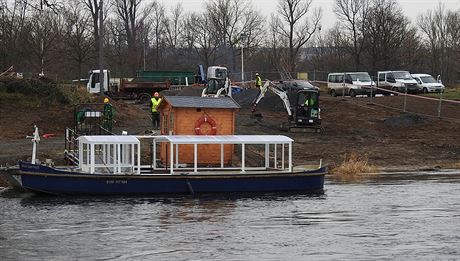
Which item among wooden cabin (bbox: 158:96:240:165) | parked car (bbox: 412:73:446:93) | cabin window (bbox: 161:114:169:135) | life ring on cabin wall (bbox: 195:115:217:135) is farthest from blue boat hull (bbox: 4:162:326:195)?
parked car (bbox: 412:73:446:93)

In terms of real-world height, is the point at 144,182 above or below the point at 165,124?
below

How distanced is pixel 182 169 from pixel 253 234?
9567 millimetres

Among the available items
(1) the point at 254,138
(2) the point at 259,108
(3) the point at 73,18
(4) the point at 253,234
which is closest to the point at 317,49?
(3) the point at 73,18

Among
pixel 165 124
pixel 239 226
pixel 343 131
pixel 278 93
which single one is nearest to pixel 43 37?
pixel 278 93

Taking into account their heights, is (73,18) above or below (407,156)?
above

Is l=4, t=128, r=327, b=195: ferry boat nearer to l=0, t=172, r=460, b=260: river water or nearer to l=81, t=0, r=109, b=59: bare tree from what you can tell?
l=0, t=172, r=460, b=260: river water

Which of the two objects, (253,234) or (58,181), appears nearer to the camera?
(253,234)

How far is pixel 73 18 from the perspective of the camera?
8394 centimetres

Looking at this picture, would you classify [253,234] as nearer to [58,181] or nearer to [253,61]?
[58,181]

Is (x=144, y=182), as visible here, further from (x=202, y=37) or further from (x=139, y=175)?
(x=202, y=37)

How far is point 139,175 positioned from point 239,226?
6.86m

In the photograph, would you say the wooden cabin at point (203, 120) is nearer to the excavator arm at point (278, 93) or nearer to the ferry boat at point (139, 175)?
the ferry boat at point (139, 175)

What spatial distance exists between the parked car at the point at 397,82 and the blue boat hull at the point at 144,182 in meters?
33.9

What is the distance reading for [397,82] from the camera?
63688mm
